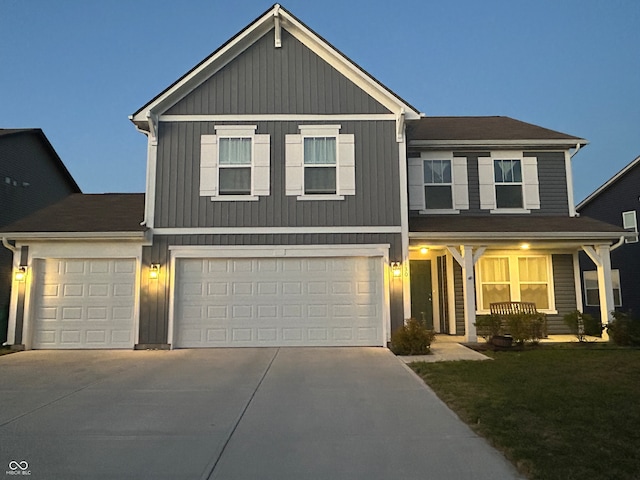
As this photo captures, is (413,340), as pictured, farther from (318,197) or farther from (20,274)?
(20,274)

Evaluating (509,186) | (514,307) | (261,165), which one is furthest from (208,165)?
(514,307)

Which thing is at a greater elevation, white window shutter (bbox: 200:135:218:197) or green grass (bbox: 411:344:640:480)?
white window shutter (bbox: 200:135:218:197)

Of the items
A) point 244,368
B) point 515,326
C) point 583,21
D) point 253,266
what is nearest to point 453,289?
point 515,326

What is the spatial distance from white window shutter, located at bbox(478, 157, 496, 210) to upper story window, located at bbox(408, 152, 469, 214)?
1.30ft

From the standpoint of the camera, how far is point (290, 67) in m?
11.6

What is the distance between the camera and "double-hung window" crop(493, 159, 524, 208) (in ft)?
42.5

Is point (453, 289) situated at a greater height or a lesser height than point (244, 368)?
greater

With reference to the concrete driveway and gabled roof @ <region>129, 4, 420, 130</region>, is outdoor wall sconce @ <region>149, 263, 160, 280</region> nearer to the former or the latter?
the concrete driveway

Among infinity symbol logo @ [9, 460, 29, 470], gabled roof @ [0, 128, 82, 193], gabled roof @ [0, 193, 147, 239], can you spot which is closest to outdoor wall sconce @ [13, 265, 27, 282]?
gabled roof @ [0, 193, 147, 239]

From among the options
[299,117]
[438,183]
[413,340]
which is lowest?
[413,340]

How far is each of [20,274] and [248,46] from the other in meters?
7.39

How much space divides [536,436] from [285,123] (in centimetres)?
873

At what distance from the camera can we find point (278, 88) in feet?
37.8

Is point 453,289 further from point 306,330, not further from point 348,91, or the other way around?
point 348,91
